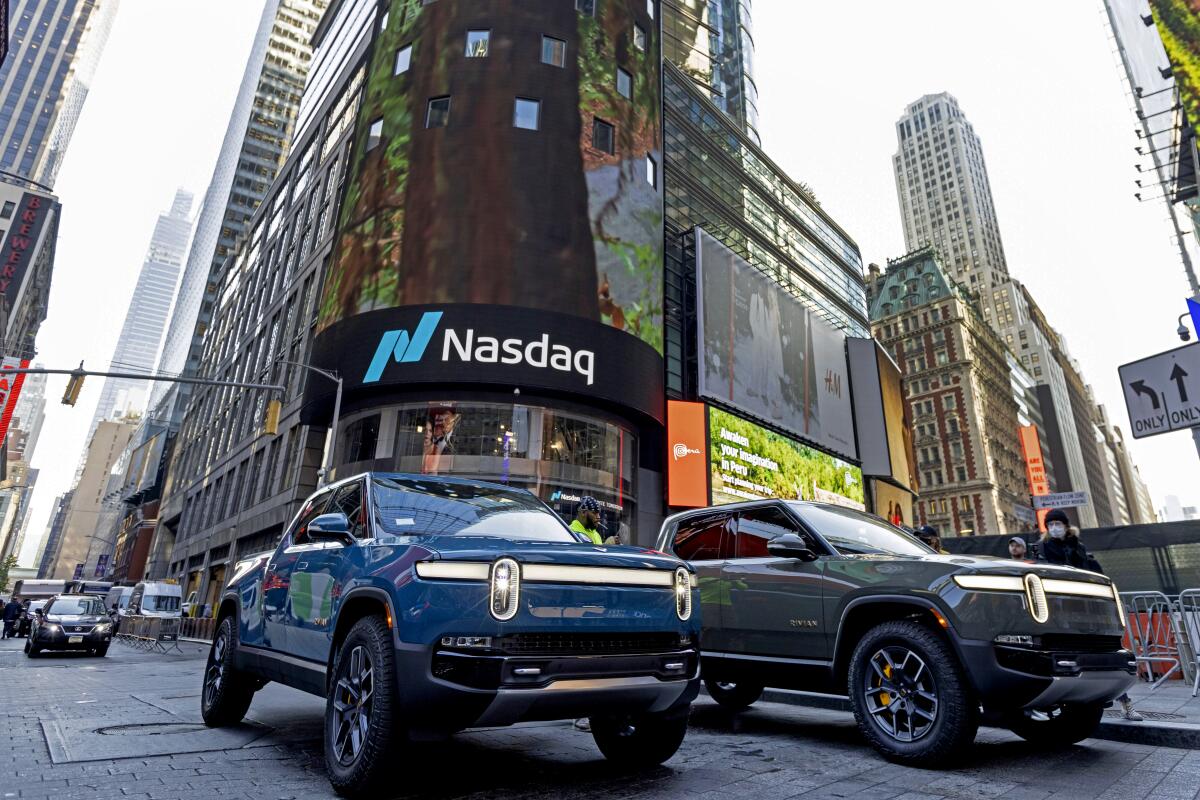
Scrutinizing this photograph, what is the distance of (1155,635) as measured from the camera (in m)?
9.58

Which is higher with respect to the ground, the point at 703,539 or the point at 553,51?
the point at 553,51

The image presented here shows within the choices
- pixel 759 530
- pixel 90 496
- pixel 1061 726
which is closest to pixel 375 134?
pixel 759 530

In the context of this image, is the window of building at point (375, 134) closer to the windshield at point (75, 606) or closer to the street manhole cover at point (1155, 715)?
the windshield at point (75, 606)

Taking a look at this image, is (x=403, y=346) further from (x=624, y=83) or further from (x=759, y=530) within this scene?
(x=759, y=530)

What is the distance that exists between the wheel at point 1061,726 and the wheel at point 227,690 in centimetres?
645

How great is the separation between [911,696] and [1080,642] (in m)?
1.26

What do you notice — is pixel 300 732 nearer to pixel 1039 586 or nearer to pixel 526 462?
pixel 1039 586

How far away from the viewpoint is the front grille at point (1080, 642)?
4539 millimetres

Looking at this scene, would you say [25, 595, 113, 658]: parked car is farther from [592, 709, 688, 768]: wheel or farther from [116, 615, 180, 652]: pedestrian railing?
[592, 709, 688, 768]: wheel

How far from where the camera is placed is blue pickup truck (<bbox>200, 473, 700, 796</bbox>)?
132 inches

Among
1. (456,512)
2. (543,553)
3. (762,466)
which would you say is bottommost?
(543,553)

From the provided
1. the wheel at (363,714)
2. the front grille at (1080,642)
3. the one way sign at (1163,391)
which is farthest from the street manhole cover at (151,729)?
the one way sign at (1163,391)

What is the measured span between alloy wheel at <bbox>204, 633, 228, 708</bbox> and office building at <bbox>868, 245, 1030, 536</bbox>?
85.8 meters

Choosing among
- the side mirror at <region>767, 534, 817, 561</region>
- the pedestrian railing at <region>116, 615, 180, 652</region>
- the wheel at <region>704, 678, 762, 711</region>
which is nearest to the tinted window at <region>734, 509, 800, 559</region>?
the side mirror at <region>767, 534, 817, 561</region>
